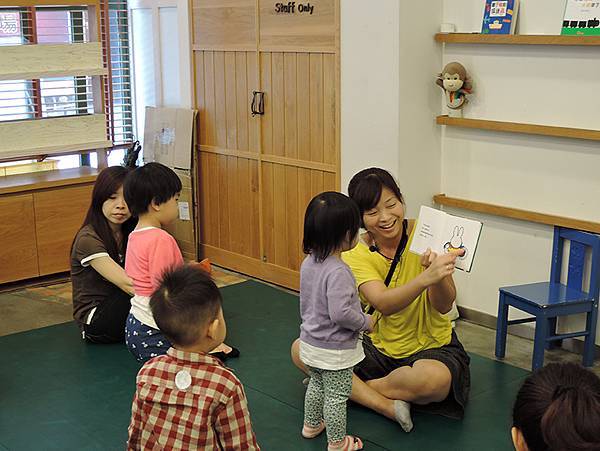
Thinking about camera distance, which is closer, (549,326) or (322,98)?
(549,326)

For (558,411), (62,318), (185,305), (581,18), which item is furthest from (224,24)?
(558,411)

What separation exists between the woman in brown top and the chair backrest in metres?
1.88

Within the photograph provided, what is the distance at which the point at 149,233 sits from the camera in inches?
141

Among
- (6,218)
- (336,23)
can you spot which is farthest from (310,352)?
(6,218)

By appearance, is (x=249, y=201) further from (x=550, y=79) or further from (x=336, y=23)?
(x=550, y=79)

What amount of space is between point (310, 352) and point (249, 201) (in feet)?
7.76

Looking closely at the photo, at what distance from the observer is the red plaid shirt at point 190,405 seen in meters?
2.13

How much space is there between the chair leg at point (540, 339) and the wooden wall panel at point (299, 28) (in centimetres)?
171

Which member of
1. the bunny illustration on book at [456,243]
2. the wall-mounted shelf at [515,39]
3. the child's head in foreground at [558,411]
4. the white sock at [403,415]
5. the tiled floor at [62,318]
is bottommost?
the tiled floor at [62,318]

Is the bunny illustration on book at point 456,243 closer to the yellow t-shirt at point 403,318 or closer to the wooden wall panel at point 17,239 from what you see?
the yellow t-shirt at point 403,318

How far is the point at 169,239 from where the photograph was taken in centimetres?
358

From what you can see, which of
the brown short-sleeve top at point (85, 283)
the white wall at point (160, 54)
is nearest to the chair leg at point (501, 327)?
the brown short-sleeve top at point (85, 283)

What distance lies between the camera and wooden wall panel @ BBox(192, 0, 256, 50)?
5.08 metres

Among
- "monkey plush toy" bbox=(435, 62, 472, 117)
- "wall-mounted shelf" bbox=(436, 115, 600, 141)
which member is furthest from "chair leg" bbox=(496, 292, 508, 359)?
"monkey plush toy" bbox=(435, 62, 472, 117)
